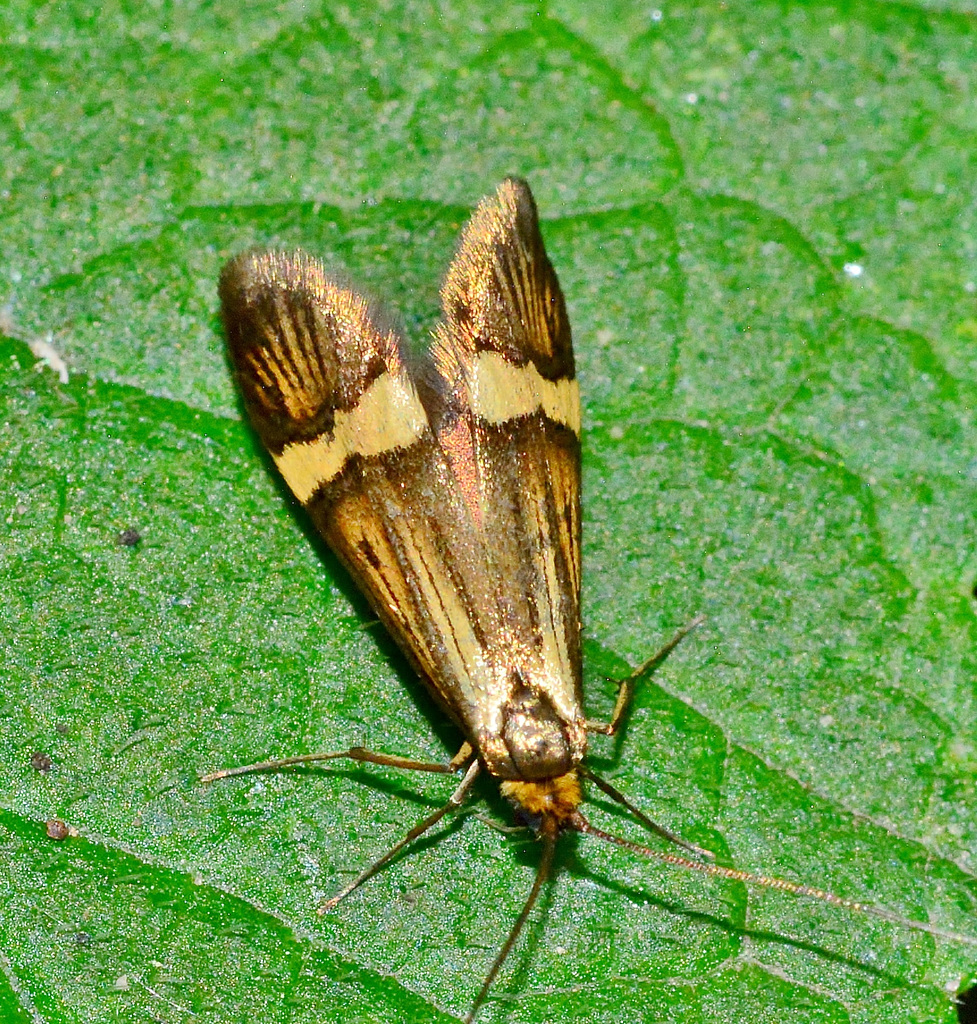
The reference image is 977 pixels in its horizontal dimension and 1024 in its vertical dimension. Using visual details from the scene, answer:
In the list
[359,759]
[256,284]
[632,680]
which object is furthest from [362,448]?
[632,680]

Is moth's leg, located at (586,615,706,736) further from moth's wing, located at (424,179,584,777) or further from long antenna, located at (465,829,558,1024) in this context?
long antenna, located at (465,829,558,1024)

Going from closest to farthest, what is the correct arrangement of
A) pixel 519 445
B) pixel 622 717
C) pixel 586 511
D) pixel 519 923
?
pixel 519 923
pixel 519 445
pixel 622 717
pixel 586 511

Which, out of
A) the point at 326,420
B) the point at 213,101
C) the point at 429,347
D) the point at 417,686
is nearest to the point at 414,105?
the point at 213,101

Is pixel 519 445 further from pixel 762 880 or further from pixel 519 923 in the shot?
pixel 762 880

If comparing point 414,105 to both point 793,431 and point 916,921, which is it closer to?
point 793,431

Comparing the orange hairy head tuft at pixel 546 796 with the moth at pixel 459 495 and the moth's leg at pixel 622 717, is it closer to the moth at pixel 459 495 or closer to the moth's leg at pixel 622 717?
the moth at pixel 459 495

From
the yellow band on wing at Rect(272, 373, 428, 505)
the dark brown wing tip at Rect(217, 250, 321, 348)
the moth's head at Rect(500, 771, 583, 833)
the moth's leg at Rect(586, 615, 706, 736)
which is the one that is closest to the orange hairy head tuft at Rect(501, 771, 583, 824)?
the moth's head at Rect(500, 771, 583, 833)
